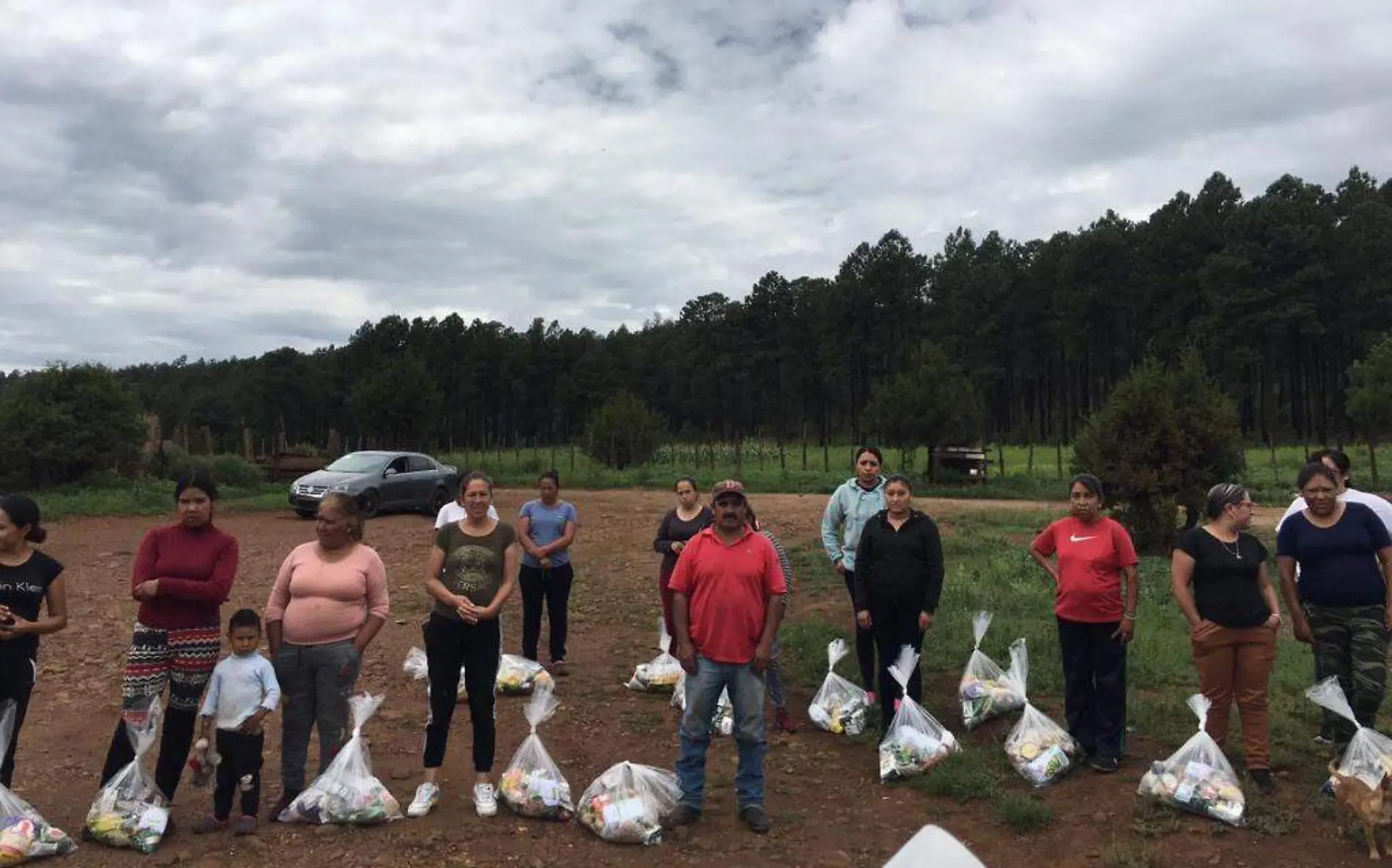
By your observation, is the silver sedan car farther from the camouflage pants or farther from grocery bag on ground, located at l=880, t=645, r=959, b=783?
the camouflage pants

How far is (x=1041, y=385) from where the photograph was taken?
6412 cm

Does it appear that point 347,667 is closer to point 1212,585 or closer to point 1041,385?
point 1212,585

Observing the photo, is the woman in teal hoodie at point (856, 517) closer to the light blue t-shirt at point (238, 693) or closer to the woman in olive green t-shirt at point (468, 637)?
the woman in olive green t-shirt at point (468, 637)

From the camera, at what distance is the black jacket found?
5.29 metres

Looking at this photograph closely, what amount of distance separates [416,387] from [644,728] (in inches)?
1100

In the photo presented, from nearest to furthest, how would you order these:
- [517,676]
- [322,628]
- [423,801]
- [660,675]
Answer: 1. [322,628]
2. [423,801]
3. [517,676]
4. [660,675]

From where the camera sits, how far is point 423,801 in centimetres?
442

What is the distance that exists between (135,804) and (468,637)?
1.60m

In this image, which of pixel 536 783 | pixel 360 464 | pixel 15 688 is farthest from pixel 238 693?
pixel 360 464

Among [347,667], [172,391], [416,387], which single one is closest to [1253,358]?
[416,387]

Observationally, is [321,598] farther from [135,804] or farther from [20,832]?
[20,832]

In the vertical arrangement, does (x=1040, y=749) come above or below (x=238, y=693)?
below

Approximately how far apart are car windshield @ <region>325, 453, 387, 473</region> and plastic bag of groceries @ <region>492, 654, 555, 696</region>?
A: 12066mm

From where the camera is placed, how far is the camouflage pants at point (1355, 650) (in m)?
4.65
